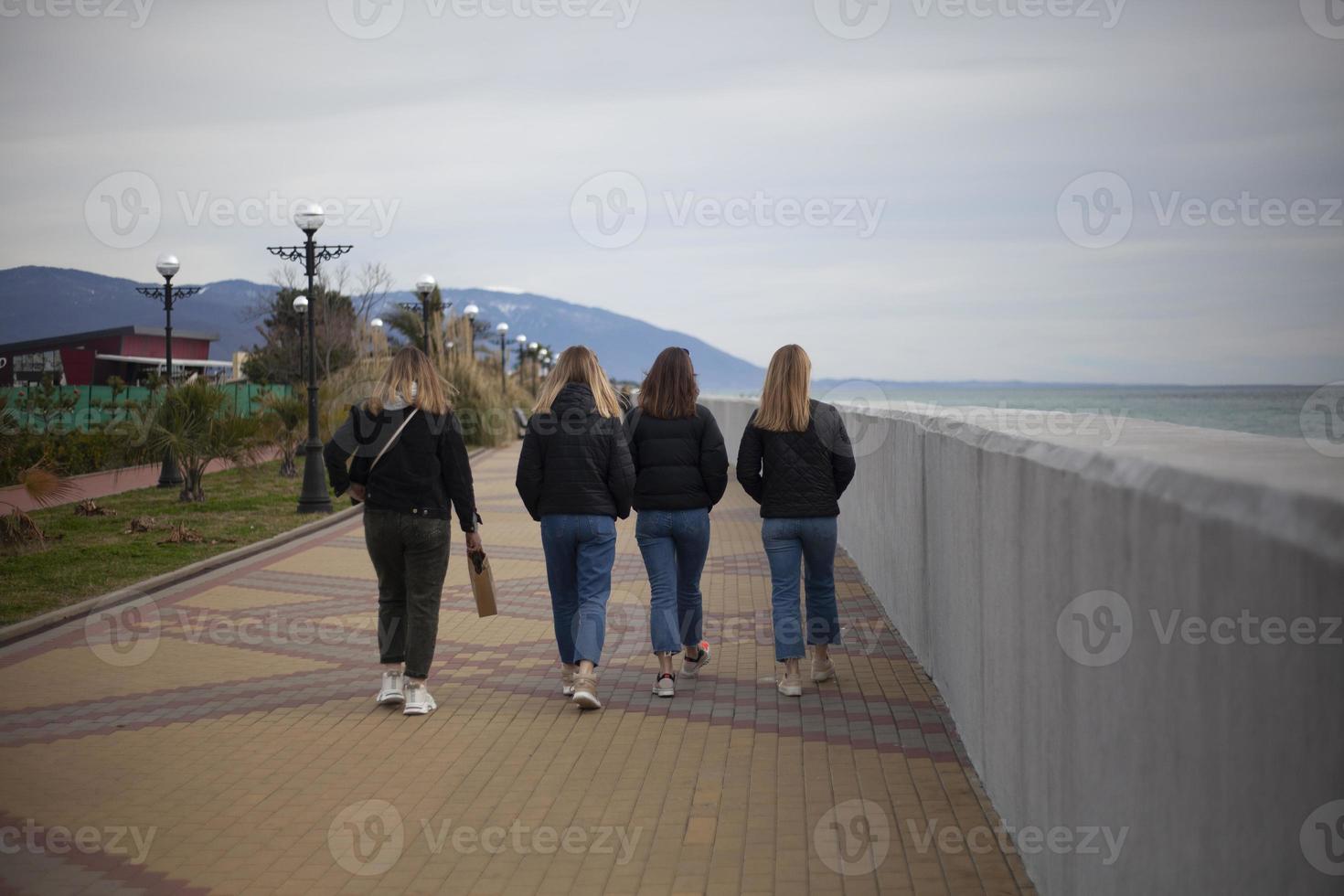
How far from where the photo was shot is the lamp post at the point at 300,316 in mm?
42500

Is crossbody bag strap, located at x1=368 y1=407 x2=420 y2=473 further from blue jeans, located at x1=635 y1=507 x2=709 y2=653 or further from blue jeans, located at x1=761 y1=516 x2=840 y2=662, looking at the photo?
blue jeans, located at x1=761 y1=516 x2=840 y2=662

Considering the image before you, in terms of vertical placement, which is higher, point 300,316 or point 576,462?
point 300,316

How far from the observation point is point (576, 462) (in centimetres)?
730

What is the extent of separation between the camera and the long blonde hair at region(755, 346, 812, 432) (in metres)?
7.52

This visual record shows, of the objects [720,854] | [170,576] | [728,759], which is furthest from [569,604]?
[170,576]

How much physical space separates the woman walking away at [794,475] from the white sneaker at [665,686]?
0.64 metres

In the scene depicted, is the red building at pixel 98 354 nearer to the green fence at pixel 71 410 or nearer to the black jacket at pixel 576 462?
the green fence at pixel 71 410

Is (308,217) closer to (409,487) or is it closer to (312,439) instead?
(312,439)

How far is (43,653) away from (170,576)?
3354 mm

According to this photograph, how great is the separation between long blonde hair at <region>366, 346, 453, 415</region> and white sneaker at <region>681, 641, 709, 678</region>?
223 centimetres
